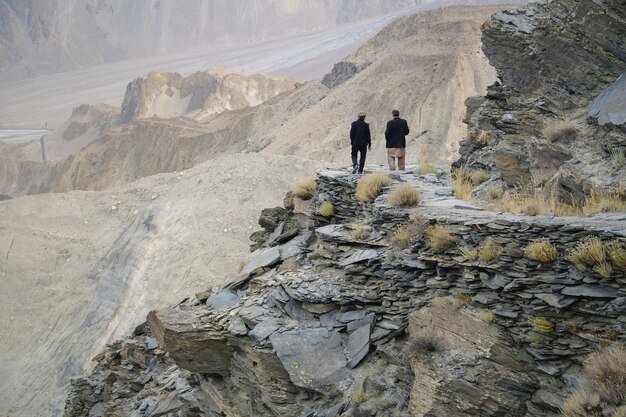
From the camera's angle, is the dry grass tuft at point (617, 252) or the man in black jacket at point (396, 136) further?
the man in black jacket at point (396, 136)

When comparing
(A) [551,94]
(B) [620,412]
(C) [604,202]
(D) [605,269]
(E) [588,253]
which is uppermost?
(A) [551,94]

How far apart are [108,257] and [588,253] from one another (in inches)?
1061

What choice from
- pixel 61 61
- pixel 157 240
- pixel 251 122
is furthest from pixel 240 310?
pixel 61 61

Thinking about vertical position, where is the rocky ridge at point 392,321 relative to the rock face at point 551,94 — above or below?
below

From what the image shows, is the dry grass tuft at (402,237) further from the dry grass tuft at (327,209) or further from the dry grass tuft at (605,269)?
the dry grass tuft at (605,269)

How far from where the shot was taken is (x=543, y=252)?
8.38 metres

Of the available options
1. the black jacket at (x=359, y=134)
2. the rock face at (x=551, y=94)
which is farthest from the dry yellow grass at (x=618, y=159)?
the black jacket at (x=359, y=134)

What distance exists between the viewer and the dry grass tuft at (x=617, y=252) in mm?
7684

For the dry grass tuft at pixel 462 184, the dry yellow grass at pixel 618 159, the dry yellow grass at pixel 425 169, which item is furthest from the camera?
the dry yellow grass at pixel 425 169

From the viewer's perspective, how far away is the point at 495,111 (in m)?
14.0

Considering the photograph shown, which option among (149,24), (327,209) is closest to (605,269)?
(327,209)

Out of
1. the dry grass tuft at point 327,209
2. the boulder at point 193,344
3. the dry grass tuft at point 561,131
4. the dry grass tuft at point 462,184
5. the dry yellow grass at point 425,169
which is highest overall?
the dry grass tuft at point 561,131

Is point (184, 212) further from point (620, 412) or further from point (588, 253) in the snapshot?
point (620, 412)

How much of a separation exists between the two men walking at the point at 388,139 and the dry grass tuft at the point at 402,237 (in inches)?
114
